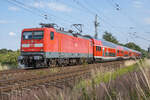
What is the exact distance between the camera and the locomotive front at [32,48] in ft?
47.4

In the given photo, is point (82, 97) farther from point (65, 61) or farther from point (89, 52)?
point (89, 52)

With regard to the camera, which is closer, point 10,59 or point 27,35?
point 27,35

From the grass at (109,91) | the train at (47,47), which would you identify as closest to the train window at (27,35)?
the train at (47,47)

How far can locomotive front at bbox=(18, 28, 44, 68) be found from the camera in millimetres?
14453

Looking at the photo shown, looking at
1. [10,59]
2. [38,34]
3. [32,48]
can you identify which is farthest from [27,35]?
[10,59]

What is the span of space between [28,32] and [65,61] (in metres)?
4.16

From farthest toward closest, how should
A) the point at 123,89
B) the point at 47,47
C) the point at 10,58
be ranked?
1. the point at 10,58
2. the point at 47,47
3. the point at 123,89

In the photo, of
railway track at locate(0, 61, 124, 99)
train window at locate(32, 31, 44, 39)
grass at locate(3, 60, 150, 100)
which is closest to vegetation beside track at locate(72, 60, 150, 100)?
grass at locate(3, 60, 150, 100)

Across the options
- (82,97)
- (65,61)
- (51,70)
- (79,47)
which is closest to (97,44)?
(79,47)

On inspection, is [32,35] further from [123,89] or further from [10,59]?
[123,89]

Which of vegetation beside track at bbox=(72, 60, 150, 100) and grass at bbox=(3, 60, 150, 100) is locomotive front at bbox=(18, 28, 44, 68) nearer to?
grass at bbox=(3, 60, 150, 100)

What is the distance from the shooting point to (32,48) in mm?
14820

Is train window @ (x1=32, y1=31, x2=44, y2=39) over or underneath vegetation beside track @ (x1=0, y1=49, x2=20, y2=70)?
over

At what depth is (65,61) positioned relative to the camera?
17.2 metres
